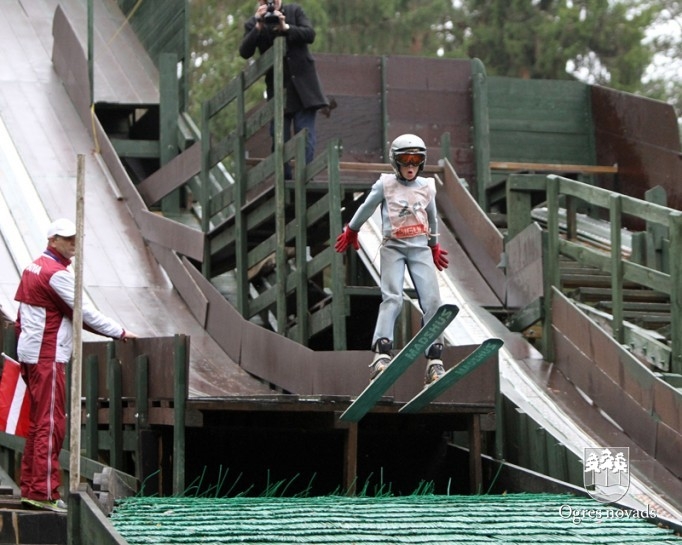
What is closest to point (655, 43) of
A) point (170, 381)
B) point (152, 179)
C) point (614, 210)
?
point (152, 179)

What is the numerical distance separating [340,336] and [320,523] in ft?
11.8

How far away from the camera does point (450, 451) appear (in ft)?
35.6

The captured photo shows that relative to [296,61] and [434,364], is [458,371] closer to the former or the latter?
[434,364]

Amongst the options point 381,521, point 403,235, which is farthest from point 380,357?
point 381,521

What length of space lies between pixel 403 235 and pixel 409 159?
18.7 inches

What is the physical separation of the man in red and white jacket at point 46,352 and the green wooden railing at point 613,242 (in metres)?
3.92

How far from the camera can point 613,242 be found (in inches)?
448

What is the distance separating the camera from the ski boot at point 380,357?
9555 millimetres

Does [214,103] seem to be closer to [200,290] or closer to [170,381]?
[200,290]

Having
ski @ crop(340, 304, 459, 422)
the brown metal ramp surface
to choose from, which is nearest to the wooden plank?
the brown metal ramp surface

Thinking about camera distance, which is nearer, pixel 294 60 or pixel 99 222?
pixel 294 60

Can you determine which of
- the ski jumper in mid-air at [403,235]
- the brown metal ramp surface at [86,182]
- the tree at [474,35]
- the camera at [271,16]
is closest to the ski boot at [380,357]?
the ski jumper in mid-air at [403,235]

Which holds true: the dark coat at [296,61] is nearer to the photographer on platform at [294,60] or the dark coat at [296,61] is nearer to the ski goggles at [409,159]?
the photographer on platform at [294,60]

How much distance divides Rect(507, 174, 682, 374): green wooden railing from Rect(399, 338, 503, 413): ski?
1.72m
